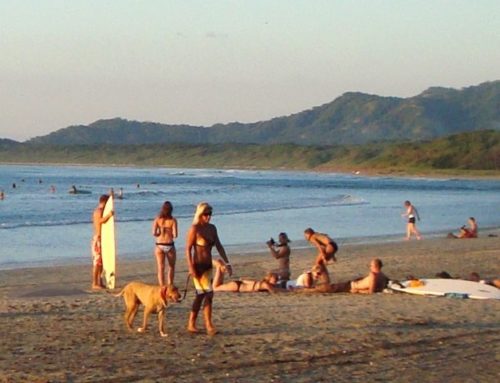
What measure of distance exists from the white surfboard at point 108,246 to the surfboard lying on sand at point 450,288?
4.06 meters

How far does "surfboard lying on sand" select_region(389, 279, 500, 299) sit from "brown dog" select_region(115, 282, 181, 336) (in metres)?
4.89

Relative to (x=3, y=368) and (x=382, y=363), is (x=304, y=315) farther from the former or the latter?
(x=3, y=368)

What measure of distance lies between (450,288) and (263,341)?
4.79 m

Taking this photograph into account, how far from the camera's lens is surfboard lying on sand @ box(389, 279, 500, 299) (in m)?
14.0

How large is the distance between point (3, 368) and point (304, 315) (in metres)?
4.14

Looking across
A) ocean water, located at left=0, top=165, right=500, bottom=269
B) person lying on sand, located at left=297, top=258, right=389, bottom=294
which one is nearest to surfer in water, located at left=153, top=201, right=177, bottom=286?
person lying on sand, located at left=297, top=258, right=389, bottom=294

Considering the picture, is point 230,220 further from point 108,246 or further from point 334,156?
point 334,156

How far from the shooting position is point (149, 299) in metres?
10.3

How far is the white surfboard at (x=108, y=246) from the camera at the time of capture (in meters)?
15.0

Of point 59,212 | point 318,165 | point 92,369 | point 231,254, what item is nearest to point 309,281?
point 92,369

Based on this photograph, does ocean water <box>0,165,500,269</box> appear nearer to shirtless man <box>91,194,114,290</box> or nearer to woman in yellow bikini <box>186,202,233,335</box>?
shirtless man <box>91,194,114,290</box>

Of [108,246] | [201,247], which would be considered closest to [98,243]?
[108,246]

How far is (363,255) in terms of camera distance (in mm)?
22375

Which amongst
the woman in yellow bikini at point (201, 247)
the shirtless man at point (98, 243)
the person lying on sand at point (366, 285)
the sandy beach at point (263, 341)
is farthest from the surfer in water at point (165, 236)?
the woman in yellow bikini at point (201, 247)
